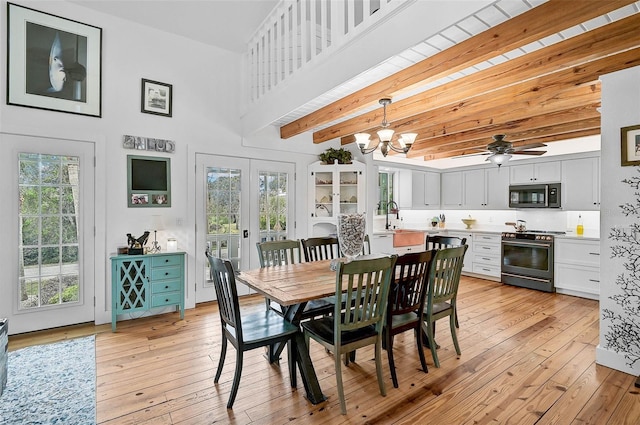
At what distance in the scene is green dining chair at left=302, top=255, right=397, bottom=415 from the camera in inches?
80.6

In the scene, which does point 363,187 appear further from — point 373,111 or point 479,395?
point 479,395

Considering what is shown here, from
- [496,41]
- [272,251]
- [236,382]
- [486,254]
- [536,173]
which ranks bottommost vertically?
[236,382]

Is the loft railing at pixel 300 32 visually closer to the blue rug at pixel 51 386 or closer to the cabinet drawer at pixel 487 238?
the blue rug at pixel 51 386

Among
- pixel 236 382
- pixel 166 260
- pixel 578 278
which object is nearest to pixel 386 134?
pixel 236 382

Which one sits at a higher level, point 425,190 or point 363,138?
point 363,138

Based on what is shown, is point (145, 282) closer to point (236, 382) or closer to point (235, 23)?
point (236, 382)

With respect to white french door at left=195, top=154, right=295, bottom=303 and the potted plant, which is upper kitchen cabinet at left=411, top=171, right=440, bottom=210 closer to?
the potted plant

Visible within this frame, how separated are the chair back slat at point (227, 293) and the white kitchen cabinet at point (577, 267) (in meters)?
5.14

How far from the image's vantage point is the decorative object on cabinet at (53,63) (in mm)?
3271

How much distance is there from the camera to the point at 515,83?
2.75m

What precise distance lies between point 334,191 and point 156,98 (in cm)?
282

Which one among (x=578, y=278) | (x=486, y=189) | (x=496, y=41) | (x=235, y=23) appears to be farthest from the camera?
(x=486, y=189)

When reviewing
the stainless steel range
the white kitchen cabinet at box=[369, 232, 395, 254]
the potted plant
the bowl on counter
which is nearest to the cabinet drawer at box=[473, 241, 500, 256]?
the stainless steel range

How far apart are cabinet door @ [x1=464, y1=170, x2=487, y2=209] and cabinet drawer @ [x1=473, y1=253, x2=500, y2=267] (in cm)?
109
